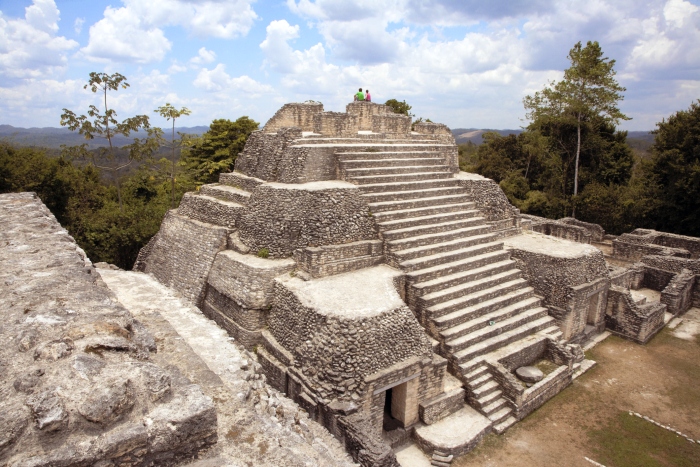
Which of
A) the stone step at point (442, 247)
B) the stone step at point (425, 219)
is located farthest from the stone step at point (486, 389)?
the stone step at point (425, 219)

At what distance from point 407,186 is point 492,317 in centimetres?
378

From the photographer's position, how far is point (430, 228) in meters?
10.3

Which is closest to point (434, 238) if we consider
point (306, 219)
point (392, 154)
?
point (392, 154)

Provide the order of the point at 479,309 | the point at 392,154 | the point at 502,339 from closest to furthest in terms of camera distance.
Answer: the point at 502,339 < the point at 479,309 < the point at 392,154

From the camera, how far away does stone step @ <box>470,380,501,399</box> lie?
8.05 meters


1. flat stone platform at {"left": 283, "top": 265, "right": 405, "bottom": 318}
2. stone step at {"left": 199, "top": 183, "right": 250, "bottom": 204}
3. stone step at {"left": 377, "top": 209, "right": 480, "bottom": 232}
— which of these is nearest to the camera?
flat stone platform at {"left": 283, "top": 265, "right": 405, "bottom": 318}

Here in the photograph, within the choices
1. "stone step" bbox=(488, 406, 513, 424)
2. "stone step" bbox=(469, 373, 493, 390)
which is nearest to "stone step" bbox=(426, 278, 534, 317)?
"stone step" bbox=(469, 373, 493, 390)

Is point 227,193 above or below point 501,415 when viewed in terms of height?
above

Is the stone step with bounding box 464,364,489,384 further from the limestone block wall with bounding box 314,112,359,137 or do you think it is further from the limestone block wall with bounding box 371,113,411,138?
the limestone block wall with bounding box 371,113,411,138

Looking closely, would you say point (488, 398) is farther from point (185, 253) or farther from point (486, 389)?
point (185, 253)

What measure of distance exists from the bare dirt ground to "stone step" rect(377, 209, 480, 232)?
447 centimetres

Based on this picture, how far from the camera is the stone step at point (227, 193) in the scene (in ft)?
35.4

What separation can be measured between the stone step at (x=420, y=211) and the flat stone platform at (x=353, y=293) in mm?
1265

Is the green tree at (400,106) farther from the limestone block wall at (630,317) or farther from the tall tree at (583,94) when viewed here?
the limestone block wall at (630,317)
